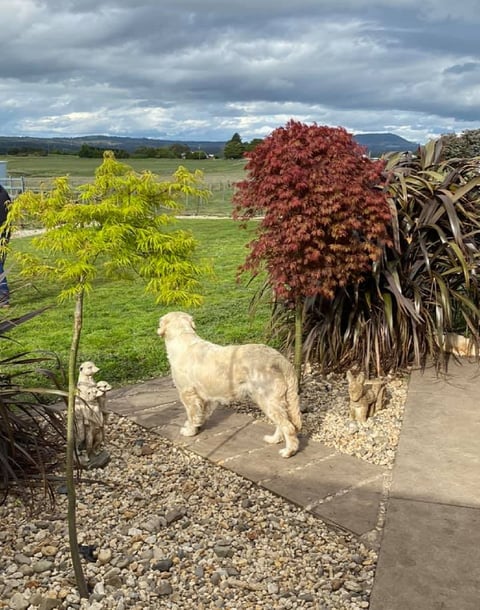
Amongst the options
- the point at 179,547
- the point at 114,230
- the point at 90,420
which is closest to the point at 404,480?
the point at 179,547

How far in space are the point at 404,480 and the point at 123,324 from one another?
5574 mm

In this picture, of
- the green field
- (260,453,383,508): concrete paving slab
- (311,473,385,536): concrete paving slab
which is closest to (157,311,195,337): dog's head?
(260,453,383,508): concrete paving slab

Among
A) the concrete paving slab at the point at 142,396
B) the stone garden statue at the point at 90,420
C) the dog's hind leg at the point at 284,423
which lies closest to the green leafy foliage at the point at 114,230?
the stone garden statue at the point at 90,420

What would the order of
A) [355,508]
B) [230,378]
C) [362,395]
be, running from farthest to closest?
1. [362,395]
2. [230,378]
3. [355,508]

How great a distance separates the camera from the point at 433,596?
2.73 metres

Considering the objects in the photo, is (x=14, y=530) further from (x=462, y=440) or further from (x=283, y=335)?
(x=283, y=335)

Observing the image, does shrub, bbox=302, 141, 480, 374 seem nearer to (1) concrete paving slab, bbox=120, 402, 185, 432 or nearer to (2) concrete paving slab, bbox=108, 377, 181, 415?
(2) concrete paving slab, bbox=108, 377, 181, 415

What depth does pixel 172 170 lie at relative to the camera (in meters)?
19.1

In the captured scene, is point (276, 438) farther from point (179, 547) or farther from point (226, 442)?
point (179, 547)

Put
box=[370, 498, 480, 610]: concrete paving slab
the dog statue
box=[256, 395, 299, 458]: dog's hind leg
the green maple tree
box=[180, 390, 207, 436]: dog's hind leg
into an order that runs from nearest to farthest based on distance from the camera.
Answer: box=[370, 498, 480, 610]: concrete paving slab < the green maple tree < box=[256, 395, 299, 458]: dog's hind leg < box=[180, 390, 207, 436]: dog's hind leg < the dog statue

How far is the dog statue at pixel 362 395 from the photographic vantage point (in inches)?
192

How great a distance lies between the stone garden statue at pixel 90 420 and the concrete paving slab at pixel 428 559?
194 centimetres

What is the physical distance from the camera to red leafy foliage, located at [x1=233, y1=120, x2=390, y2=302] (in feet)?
15.0

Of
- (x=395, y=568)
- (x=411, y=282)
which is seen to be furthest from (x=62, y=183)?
(x=411, y=282)
